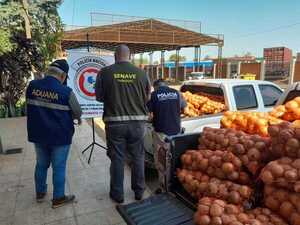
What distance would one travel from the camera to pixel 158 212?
198cm

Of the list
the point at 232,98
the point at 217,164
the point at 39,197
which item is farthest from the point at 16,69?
the point at 217,164

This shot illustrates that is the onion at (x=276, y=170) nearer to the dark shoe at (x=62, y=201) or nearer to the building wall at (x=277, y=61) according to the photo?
the dark shoe at (x=62, y=201)

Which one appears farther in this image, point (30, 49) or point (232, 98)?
point (30, 49)

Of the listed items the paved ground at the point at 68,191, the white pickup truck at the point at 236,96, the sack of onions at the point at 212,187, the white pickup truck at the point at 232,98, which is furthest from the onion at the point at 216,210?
the white pickup truck at the point at 236,96

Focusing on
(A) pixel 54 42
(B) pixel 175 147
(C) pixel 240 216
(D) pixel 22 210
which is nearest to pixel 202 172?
(B) pixel 175 147

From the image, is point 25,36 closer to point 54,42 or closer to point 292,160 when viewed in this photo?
point 54,42

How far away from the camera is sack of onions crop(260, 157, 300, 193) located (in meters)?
1.57

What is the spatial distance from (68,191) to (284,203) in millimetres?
3558

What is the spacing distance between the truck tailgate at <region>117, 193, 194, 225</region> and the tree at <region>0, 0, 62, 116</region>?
844 centimetres

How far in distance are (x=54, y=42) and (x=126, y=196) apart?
23.4 ft

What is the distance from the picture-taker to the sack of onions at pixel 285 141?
5.62 feet

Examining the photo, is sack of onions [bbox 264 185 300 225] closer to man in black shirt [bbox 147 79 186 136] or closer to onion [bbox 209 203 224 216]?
onion [bbox 209 203 224 216]

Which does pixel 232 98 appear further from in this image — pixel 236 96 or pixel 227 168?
pixel 227 168

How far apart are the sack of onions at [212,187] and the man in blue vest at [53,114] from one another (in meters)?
1.91
